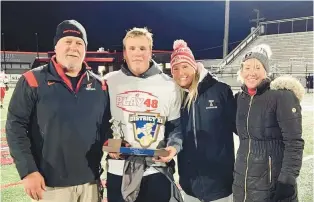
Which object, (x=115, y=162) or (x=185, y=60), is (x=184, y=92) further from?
(x=115, y=162)

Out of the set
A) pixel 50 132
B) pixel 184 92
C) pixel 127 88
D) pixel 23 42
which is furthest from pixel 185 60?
pixel 23 42

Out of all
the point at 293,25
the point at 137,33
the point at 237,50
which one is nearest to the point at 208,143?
the point at 137,33

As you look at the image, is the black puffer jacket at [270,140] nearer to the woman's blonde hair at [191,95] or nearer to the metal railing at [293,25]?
the woman's blonde hair at [191,95]

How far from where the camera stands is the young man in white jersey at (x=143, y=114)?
8.16 feet

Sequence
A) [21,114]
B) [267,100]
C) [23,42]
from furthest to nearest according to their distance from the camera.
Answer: [23,42] < [267,100] < [21,114]

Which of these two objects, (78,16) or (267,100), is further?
(78,16)

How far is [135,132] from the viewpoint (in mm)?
2514

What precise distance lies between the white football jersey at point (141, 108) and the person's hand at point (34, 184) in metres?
0.46

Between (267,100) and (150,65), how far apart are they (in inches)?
33.8

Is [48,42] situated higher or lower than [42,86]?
higher

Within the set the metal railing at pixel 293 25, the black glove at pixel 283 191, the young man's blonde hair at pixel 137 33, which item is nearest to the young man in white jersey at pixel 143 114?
the young man's blonde hair at pixel 137 33

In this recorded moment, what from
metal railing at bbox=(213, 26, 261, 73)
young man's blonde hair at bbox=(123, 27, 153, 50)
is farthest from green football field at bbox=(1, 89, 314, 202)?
metal railing at bbox=(213, 26, 261, 73)

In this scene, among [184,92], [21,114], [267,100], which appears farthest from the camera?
[184,92]

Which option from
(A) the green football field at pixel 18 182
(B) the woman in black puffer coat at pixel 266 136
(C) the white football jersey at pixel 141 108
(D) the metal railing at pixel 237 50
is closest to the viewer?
(B) the woman in black puffer coat at pixel 266 136
